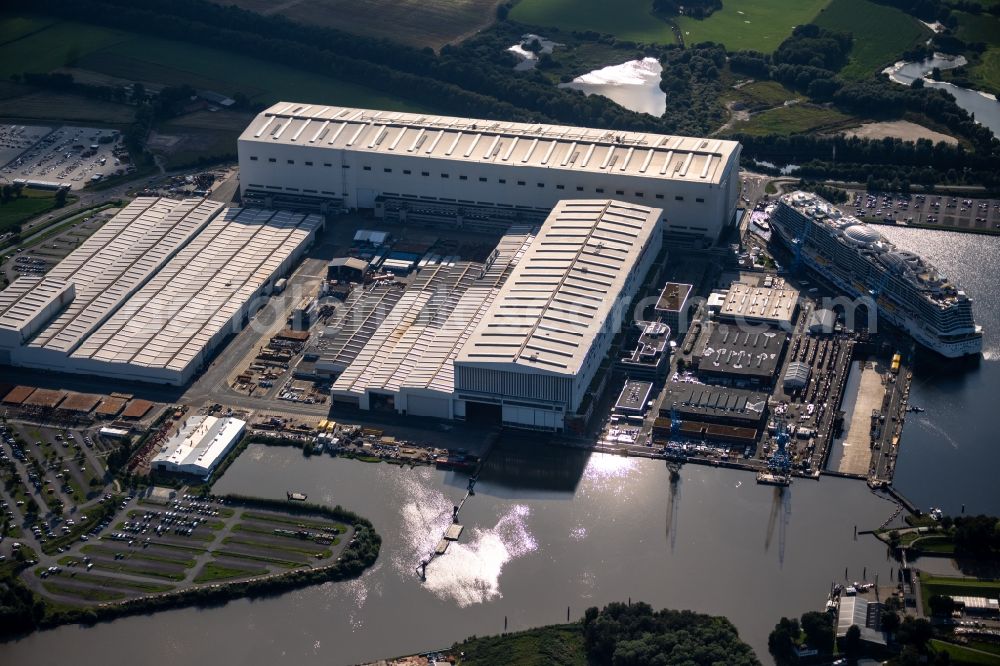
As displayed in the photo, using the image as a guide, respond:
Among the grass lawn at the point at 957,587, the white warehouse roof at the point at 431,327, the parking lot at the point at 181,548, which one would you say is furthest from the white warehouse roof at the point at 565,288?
the grass lawn at the point at 957,587

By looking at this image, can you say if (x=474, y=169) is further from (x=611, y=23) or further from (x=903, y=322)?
(x=611, y=23)

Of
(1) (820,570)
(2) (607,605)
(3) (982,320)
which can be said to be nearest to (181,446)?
(2) (607,605)

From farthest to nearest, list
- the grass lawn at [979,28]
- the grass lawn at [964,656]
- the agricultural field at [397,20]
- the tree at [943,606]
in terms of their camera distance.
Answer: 1. the grass lawn at [979,28]
2. the agricultural field at [397,20]
3. the tree at [943,606]
4. the grass lawn at [964,656]

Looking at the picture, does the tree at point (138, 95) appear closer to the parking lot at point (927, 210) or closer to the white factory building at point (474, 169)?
the white factory building at point (474, 169)

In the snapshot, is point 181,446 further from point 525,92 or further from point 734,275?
point 525,92

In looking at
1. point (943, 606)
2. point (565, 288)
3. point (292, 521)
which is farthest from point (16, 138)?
point (943, 606)
